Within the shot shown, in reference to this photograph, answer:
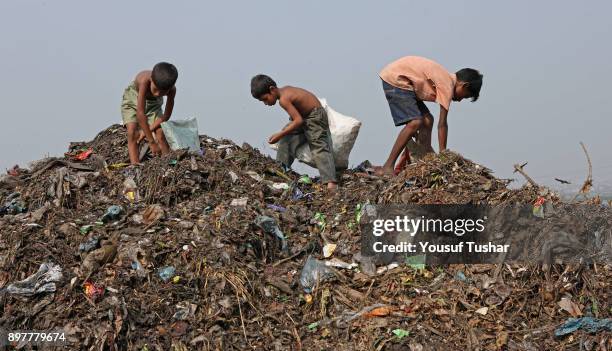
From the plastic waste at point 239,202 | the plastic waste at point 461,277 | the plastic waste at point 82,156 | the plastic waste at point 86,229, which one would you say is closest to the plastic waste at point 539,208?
the plastic waste at point 461,277

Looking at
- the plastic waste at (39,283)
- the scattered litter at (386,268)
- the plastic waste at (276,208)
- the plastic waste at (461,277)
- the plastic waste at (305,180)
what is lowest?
the plastic waste at (461,277)

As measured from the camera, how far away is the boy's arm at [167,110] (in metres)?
6.16

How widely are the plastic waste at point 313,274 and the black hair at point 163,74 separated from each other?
223 centimetres

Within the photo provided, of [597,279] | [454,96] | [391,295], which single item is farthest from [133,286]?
[454,96]

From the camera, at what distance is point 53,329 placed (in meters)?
3.93

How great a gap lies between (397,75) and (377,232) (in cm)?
206

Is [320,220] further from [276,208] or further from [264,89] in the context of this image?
[264,89]

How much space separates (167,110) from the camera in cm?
628

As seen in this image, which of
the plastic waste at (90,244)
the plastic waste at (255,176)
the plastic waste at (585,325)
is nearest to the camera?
the plastic waste at (585,325)

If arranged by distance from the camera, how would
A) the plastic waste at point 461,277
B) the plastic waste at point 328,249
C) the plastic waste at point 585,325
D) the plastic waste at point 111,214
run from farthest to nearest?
1. the plastic waste at point 111,214
2. the plastic waste at point 328,249
3. the plastic waste at point 461,277
4. the plastic waste at point 585,325

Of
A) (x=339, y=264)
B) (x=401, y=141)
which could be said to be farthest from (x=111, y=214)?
(x=401, y=141)

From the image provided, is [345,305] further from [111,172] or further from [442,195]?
[111,172]

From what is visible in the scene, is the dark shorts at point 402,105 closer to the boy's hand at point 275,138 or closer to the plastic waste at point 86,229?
the boy's hand at point 275,138

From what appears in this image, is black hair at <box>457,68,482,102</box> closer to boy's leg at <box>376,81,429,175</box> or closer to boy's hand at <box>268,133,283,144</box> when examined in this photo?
boy's leg at <box>376,81,429,175</box>
